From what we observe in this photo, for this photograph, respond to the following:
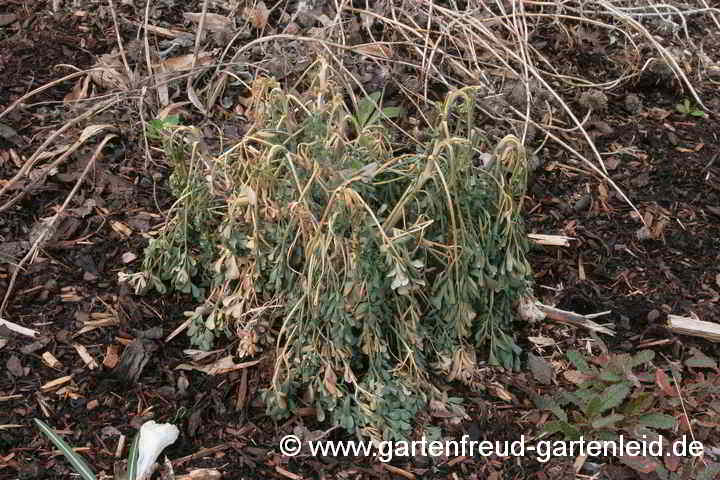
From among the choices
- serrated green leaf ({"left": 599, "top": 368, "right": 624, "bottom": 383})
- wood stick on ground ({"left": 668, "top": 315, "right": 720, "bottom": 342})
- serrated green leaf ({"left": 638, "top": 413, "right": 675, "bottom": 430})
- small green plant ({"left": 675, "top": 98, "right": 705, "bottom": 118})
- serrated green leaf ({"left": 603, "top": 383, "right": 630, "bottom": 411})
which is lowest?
wood stick on ground ({"left": 668, "top": 315, "right": 720, "bottom": 342})

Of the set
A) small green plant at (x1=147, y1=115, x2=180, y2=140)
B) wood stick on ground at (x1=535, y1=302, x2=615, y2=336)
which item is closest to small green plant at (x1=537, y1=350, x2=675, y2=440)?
wood stick on ground at (x1=535, y1=302, x2=615, y2=336)

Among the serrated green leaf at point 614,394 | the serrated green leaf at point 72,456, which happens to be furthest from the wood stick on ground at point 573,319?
the serrated green leaf at point 72,456

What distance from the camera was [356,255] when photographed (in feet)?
5.98

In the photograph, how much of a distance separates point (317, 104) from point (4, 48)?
1592 millimetres

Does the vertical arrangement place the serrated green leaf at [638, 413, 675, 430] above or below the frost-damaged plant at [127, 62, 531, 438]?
below

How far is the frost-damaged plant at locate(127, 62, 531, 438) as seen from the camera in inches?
72.9

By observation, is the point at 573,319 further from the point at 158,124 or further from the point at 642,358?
the point at 158,124

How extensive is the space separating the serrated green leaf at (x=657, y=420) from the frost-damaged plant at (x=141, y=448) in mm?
1199

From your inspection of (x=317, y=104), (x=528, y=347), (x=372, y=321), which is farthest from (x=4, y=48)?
(x=528, y=347)

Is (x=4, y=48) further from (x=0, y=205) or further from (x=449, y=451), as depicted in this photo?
(x=449, y=451)

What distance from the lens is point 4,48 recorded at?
2.95 m

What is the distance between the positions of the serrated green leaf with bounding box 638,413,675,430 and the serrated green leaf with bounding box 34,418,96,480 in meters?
1.37

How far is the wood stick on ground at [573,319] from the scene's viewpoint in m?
2.30

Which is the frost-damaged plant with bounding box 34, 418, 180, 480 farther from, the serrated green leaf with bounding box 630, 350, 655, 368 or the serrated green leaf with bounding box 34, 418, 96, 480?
the serrated green leaf with bounding box 630, 350, 655, 368
